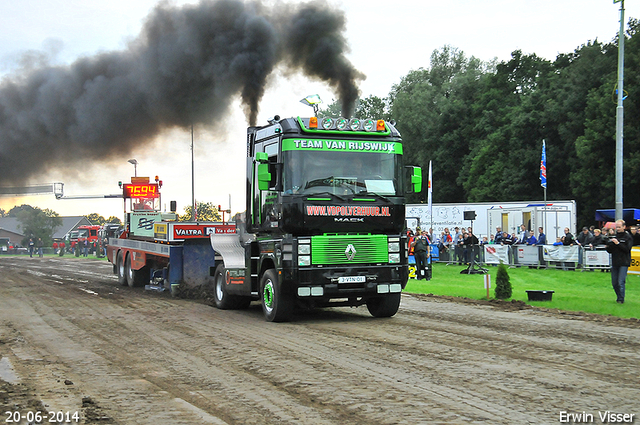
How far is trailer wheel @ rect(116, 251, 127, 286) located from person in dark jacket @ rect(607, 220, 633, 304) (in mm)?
14857

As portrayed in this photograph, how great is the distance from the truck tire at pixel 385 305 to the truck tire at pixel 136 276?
9.84 m

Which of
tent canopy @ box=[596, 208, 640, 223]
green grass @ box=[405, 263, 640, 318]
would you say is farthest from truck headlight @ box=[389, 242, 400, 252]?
tent canopy @ box=[596, 208, 640, 223]

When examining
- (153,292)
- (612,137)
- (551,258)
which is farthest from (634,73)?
(153,292)

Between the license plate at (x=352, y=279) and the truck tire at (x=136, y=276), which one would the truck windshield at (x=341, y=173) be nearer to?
the license plate at (x=352, y=279)

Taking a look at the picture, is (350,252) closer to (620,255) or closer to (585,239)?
(620,255)

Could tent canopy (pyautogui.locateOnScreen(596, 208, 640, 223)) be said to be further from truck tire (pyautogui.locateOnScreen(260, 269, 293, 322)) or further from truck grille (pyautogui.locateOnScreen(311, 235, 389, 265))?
truck tire (pyautogui.locateOnScreen(260, 269, 293, 322))

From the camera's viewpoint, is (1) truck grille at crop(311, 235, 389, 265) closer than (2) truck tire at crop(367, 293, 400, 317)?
Yes

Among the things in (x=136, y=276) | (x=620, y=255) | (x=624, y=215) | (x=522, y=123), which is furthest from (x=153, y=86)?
(x=522, y=123)

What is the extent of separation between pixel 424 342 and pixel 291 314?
10.3ft

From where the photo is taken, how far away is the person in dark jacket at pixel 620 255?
14492 millimetres

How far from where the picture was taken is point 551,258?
84.5 feet

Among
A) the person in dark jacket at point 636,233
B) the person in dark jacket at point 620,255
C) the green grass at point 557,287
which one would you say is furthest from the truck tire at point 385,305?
the person in dark jacket at point 636,233

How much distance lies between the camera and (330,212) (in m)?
11.7

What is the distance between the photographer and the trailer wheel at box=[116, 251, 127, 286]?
22.6m
